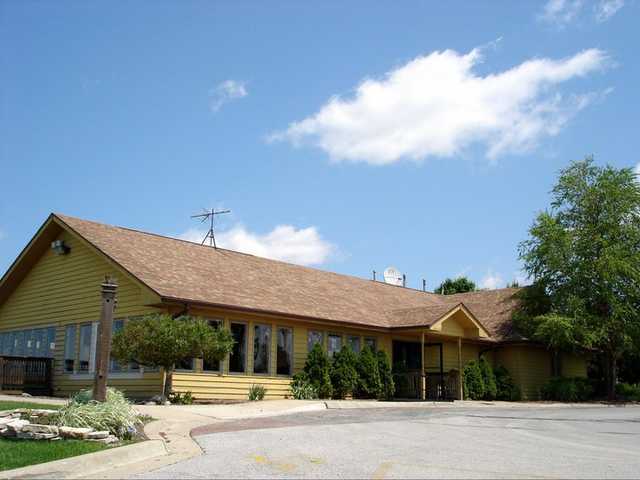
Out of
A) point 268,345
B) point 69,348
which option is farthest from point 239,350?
point 69,348

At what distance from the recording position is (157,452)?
10461 millimetres

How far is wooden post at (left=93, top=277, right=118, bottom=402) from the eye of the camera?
41.6 ft

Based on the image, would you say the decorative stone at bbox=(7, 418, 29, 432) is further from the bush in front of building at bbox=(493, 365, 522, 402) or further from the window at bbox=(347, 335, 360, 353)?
the bush in front of building at bbox=(493, 365, 522, 402)

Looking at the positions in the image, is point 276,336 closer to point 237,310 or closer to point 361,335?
point 237,310

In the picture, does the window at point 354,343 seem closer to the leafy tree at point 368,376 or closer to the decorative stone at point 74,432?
the leafy tree at point 368,376

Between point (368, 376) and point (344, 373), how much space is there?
120cm

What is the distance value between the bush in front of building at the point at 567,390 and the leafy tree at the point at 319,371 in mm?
11719

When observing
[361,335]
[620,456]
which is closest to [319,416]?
[620,456]

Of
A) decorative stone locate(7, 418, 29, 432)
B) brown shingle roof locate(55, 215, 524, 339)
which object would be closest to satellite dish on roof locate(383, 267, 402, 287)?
brown shingle roof locate(55, 215, 524, 339)

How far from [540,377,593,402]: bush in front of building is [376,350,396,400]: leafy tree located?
8.56m

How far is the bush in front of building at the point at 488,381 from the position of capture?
94.2 feet

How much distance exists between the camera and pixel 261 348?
23.4 metres

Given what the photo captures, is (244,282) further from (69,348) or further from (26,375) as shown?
(26,375)

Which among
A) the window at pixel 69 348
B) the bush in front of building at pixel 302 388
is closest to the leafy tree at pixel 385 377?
the bush in front of building at pixel 302 388
